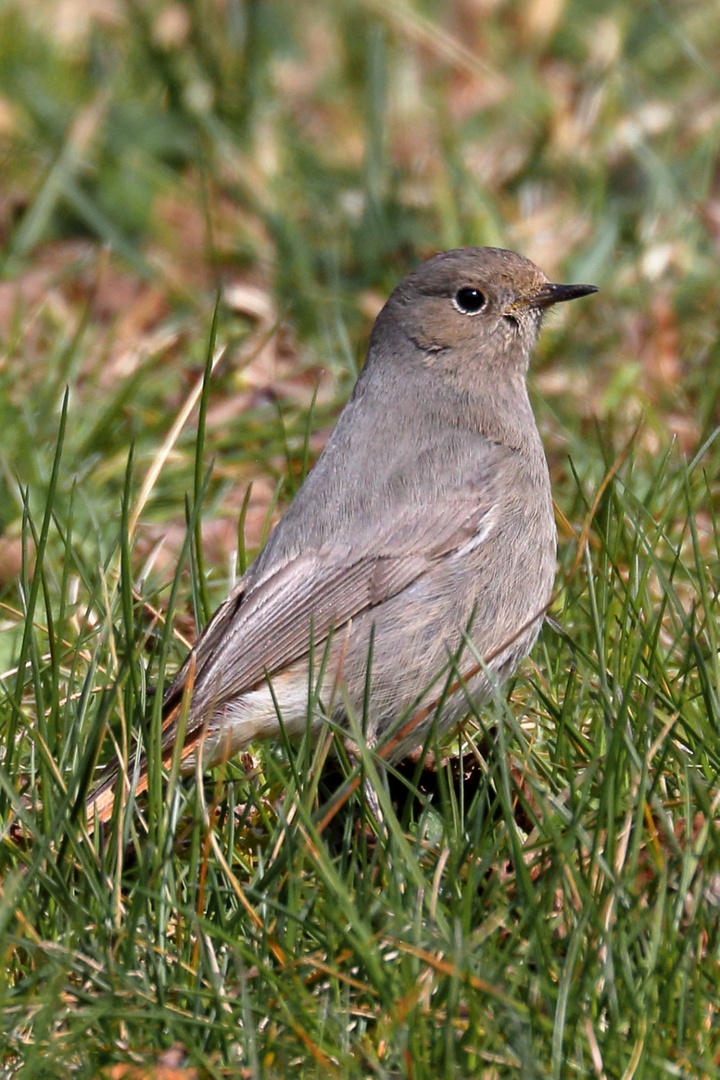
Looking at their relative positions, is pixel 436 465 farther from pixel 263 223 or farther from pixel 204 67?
pixel 204 67

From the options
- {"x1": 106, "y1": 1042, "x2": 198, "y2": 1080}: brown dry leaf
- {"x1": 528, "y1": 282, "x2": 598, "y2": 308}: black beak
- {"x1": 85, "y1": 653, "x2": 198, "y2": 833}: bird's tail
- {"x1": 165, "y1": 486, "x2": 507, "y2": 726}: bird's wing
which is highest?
{"x1": 528, "y1": 282, "x2": 598, "y2": 308}: black beak

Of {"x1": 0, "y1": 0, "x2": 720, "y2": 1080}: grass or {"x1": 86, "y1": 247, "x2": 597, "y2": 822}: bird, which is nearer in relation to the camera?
{"x1": 0, "y1": 0, "x2": 720, "y2": 1080}: grass

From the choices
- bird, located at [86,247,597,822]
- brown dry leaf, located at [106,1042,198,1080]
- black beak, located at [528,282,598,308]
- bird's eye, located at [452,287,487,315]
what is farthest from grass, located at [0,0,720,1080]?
bird's eye, located at [452,287,487,315]

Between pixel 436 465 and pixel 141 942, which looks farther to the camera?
pixel 436 465

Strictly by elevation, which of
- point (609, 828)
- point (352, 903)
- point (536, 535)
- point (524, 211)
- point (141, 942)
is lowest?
point (141, 942)

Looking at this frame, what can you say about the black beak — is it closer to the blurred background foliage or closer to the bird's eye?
the bird's eye

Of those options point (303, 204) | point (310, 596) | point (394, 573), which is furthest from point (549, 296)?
point (303, 204)

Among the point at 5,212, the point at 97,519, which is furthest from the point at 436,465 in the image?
the point at 5,212
